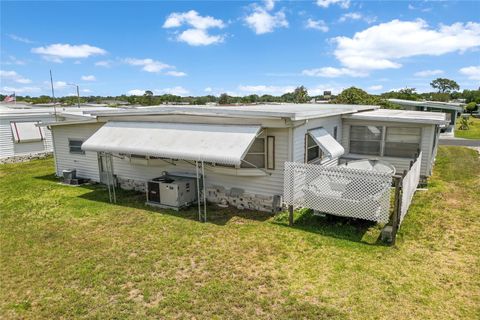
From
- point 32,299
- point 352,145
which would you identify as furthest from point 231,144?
point 352,145

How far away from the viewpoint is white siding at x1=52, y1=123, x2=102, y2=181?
1311 cm

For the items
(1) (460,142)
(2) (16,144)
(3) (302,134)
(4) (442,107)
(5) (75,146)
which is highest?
(4) (442,107)

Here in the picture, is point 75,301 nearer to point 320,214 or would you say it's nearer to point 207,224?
point 207,224

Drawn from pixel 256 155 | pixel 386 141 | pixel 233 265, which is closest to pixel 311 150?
pixel 256 155

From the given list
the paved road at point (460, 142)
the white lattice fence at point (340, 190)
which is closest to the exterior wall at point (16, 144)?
the white lattice fence at point (340, 190)

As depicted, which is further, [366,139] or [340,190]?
[366,139]

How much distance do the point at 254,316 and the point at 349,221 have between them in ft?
14.6

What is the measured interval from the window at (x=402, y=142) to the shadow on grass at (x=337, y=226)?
18.1 ft

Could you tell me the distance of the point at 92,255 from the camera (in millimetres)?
7062

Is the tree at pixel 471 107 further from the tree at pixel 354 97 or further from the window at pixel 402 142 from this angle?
the window at pixel 402 142

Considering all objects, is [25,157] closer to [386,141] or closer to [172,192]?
[172,192]

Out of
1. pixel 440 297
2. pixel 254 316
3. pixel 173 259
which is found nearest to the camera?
pixel 254 316

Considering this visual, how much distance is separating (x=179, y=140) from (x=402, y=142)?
8812mm

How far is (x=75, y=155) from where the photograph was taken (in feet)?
44.9
